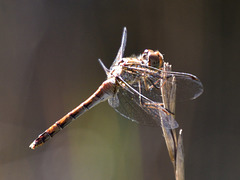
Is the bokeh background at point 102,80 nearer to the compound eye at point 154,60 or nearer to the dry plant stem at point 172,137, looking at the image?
the compound eye at point 154,60

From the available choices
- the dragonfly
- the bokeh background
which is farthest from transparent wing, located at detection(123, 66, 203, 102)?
the bokeh background

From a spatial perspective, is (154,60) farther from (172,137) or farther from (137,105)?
(172,137)

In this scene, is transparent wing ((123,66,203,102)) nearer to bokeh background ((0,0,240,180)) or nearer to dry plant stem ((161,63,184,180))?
dry plant stem ((161,63,184,180))

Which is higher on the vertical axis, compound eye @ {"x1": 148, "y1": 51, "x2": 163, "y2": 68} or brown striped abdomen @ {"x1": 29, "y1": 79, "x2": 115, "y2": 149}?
compound eye @ {"x1": 148, "y1": 51, "x2": 163, "y2": 68}

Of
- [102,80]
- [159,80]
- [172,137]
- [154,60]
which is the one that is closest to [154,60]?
[154,60]
